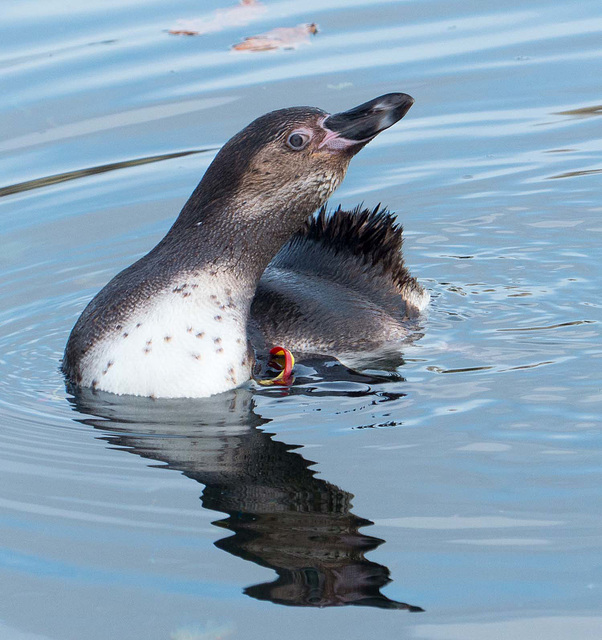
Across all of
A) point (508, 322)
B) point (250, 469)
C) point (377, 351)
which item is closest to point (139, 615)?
point (250, 469)

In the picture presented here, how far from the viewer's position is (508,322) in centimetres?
662

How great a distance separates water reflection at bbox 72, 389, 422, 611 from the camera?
13.5 feet

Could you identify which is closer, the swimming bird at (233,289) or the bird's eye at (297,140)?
the swimming bird at (233,289)

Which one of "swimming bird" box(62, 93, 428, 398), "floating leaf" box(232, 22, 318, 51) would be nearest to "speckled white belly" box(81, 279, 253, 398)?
"swimming bird" box(62, 93, 428, 398)

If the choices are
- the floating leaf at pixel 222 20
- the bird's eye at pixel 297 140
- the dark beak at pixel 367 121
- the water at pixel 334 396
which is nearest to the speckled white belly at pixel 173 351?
the water at pixel 334 396

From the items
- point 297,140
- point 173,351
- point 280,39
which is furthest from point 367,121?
point 280,39

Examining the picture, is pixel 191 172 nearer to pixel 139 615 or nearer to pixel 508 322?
pixel 508 322

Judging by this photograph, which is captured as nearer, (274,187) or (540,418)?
(540,418)

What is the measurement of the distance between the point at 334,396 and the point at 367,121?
4.23ft

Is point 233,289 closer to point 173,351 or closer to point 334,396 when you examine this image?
point 173,351

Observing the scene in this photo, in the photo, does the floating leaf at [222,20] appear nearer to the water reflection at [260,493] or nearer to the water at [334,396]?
the water at [334,396]

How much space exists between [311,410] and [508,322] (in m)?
1.57

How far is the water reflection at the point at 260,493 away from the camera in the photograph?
13.5 ft

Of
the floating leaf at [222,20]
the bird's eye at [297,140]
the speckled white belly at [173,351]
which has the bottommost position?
the speckled white belly at [173,351]
